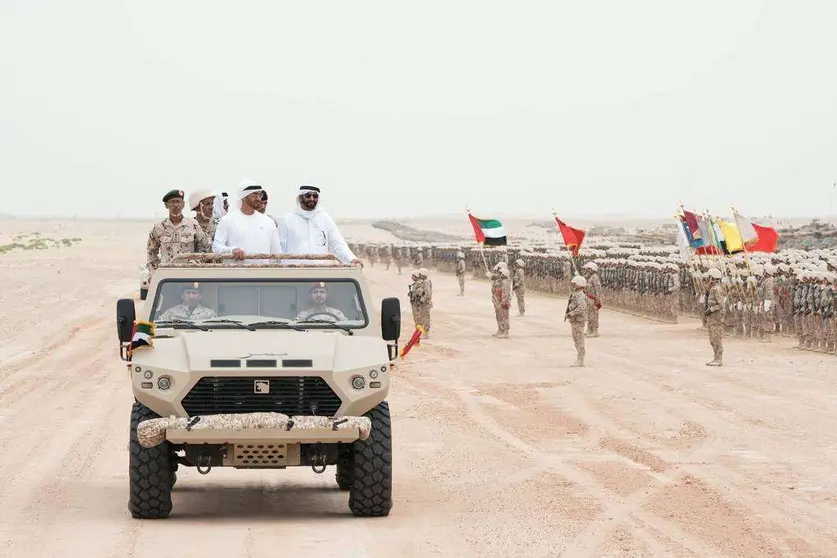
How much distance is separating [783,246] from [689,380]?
61.3m

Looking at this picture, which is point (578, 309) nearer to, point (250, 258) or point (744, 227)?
point (744, 227)

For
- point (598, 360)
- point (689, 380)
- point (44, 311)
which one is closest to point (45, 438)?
point (689, 380)

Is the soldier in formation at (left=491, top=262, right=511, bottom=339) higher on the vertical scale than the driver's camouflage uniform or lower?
lower

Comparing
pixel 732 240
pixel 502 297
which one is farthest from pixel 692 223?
pixel 502 297

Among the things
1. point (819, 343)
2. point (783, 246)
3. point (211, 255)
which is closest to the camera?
point (211, 255)

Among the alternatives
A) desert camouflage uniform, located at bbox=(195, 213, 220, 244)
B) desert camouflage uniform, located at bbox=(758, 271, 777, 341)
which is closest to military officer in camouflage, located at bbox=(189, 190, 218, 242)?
desert camouflage uniform, located at bbox=(195, 213, 220, 244)

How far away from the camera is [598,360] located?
2694 centimetres

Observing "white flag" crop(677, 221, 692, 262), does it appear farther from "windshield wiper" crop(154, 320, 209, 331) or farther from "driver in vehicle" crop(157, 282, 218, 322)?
"windshield wiper" crop(154, 320, 209, 331)

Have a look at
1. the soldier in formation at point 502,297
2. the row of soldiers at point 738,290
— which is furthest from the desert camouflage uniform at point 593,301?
the row of soldiers at point 738,290

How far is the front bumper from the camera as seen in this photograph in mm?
9766

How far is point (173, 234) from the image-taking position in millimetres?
12578

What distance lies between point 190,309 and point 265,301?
548mm

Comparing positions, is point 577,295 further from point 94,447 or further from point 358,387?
point 358,387

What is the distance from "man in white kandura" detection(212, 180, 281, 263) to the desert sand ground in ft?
6.64
